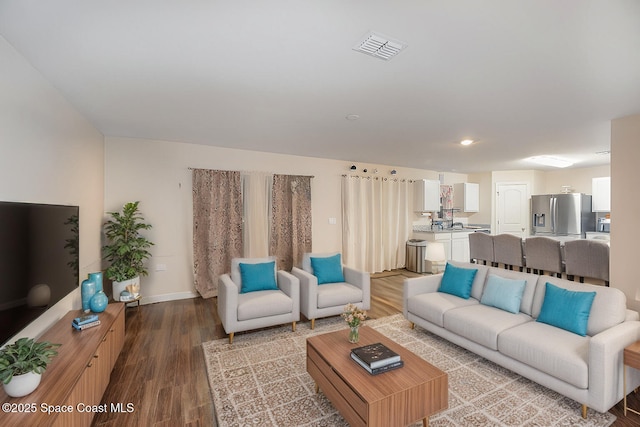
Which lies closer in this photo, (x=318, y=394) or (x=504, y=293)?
(x=318, y=394)

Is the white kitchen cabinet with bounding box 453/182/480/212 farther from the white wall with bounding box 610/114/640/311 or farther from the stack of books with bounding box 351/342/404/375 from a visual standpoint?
the stack of books with bounding box 351/342/404/375

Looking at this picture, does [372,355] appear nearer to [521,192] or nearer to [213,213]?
[213,213]

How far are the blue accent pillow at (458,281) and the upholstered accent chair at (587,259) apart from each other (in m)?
1.48

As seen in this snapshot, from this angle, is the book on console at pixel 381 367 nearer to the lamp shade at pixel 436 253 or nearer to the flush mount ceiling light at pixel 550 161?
the lamp shade at pixel 436 253

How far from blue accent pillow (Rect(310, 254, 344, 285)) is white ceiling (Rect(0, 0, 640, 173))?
181 cm

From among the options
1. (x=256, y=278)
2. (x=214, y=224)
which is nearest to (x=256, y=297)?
(x=256, y=278)

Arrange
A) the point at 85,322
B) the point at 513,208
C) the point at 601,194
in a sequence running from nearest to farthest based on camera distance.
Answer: the point at 85,322 < the point at 601,194 < the point at 513,208

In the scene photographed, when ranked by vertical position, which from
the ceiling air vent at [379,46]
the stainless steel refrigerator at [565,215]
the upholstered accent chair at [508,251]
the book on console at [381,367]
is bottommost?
the book on console at [381,367]

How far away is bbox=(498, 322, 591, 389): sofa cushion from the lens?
2.02 meters

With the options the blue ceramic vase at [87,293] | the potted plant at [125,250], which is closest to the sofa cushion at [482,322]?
the blue ceramic vase at [87,293]

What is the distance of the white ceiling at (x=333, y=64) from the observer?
5.26 ft

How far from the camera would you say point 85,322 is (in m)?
2.28

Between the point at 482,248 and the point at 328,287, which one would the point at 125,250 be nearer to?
the point at 328,287

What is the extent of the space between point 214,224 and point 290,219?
1376mm
